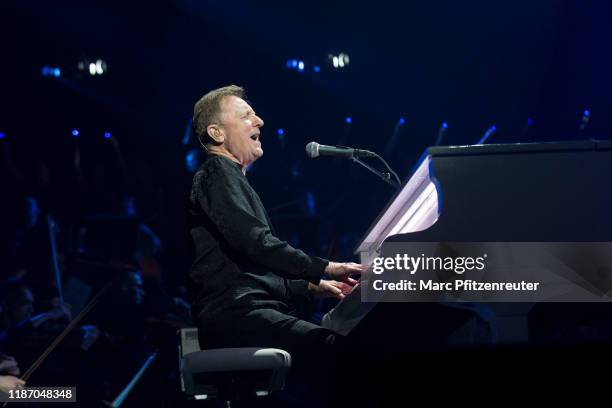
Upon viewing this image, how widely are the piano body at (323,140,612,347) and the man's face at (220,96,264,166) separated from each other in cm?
102

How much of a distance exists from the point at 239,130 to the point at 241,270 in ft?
2.43

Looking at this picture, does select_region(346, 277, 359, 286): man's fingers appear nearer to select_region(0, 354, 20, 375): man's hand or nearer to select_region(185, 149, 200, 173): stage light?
select_region(0, 354, 20, 375): man's hand

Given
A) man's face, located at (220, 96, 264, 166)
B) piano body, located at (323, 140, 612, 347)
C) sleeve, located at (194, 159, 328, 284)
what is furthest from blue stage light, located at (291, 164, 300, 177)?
piano body, located at (323, 140, 612, 347)

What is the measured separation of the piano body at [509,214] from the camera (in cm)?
201

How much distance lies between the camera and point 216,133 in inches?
114

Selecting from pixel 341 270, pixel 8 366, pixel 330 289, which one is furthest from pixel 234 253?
pixel 8 366

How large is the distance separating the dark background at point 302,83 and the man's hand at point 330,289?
4374mm

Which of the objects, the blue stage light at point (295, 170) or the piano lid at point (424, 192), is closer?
the piano lid at point (424, 192)

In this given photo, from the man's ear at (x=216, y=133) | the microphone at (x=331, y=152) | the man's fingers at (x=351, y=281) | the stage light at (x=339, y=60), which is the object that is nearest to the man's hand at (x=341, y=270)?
the man's fingers at (x=351, y=281)

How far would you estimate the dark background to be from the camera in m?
8.50

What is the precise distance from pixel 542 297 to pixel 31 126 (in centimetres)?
987

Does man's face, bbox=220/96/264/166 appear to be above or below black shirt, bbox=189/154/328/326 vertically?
above

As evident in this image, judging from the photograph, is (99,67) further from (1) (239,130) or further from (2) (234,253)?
(2) (234,253)

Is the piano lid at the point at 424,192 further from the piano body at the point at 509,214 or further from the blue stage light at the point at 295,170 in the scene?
the blue stage light at the point at 295,170
